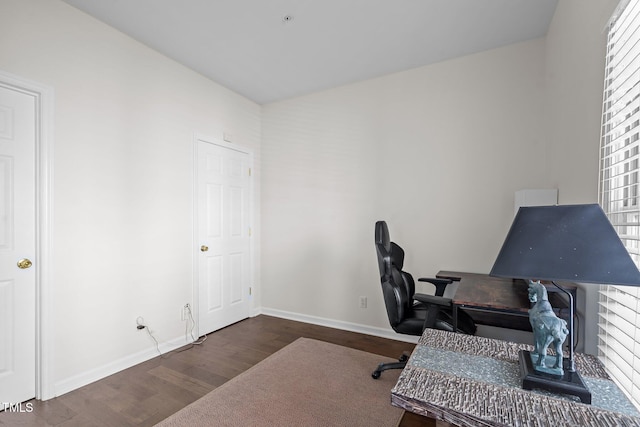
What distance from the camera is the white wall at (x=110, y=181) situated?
2.20 meters

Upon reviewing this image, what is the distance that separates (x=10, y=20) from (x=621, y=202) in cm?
360

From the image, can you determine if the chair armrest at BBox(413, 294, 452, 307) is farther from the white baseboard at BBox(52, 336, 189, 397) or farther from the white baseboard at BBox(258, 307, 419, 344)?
the white baseboard at BBox(52, 336, 189, 397)

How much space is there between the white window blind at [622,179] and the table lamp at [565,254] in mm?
343

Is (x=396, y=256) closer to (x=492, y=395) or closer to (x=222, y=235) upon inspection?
(x=492, y=395)

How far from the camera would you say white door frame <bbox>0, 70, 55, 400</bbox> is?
6.97 feet

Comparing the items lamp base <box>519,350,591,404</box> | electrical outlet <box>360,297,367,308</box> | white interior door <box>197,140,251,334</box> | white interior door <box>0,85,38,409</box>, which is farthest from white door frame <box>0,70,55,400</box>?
lamp base <box>519,350,591,404</box>

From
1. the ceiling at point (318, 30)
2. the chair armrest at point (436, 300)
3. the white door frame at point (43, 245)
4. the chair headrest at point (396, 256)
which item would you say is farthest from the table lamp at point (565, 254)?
the white door frame at point (43, 245)

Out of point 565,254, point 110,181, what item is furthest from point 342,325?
point 565,254

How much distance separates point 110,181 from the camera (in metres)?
2.53

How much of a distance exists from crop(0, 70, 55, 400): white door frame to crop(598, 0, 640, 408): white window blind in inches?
126

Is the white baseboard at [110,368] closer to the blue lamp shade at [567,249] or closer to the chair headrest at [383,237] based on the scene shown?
the chair headrest at [383,237]

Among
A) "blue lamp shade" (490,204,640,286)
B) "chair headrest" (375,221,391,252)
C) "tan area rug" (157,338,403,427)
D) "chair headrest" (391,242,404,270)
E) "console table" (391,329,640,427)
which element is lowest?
"tan area rug" (157,338,403,427)

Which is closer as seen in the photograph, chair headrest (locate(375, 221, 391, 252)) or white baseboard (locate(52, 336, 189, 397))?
white baseboard (locate(52, 336, 189, 397))

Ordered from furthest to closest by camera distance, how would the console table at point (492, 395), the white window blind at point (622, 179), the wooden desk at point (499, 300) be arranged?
the wooden desk at point (499, 300) < the white window blind at point (622, 179) < the console table at point (492, 395)
